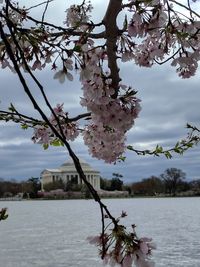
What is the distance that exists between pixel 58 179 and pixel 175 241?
117 meters

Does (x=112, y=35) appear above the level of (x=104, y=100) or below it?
above

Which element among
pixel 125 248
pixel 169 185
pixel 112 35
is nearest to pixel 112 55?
pixel 112 35

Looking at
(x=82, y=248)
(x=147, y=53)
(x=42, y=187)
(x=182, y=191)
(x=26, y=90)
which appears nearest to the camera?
(x=26, y=90)

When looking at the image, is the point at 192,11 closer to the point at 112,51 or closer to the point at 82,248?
the point at 112,51

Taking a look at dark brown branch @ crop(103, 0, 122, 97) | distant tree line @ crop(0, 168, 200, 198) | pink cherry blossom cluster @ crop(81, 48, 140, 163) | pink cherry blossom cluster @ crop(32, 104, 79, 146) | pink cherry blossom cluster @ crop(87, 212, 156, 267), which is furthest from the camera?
distant tree line @ crop(0, 168, 200, 198)

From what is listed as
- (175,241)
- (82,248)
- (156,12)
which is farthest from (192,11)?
(175,241)

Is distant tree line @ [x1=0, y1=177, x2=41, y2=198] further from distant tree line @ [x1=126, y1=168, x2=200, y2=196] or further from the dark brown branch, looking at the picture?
the dark brown branch

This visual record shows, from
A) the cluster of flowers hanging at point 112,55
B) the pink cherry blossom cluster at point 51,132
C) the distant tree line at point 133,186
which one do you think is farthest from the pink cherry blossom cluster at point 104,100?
the distant tree line at point 133,186

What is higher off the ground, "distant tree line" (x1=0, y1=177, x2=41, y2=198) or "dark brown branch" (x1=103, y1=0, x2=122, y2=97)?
"distant tree line" (x1=0, y1=177, x2=41, y2=198)

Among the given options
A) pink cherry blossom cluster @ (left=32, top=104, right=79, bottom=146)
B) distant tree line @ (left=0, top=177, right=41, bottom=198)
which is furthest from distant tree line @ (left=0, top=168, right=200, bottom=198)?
pink cherry blossom cluster @ (left=32, top=104, right=79, bottom=146)

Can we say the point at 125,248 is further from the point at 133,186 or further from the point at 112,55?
the point at 133,186

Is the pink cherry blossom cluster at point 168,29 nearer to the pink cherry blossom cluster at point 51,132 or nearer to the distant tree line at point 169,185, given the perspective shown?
the pink cherry blossom cluster at point 51,132

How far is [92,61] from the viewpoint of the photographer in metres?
2.58

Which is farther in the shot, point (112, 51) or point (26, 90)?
point (112, 51)
